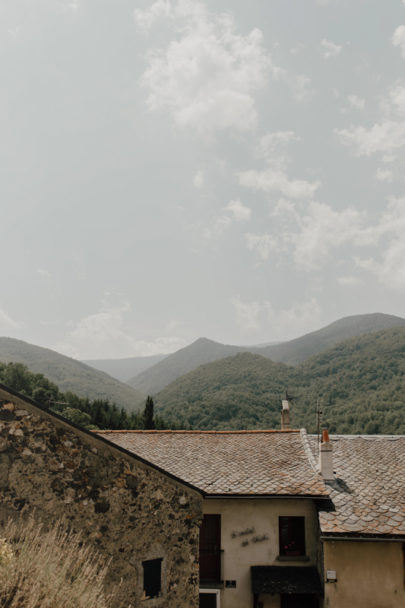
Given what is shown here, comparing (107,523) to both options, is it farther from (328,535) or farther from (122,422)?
(122,422)

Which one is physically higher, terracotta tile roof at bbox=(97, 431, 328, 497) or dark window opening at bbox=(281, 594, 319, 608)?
terracotta tile roof at bbox=(97, 431, 328, 497)

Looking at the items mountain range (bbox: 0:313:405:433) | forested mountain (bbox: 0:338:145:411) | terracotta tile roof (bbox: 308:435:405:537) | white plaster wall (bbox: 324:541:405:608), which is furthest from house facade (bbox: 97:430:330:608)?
forested mountain (bbox: 0:338:145:411)

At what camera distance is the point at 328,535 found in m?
10.7

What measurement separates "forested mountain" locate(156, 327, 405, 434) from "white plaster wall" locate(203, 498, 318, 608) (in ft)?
156

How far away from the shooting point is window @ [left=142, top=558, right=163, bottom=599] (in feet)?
24.7

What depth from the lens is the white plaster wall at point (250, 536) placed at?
1233 centimetres

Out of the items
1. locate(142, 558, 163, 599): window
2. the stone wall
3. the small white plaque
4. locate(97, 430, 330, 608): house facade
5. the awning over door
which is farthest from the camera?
locate(97, 430, 330, 608): house facade

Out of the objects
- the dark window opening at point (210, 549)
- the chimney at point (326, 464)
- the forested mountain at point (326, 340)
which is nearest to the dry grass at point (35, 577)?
the dark window opening at point (210, 549)

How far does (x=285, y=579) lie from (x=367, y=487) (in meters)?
3.99

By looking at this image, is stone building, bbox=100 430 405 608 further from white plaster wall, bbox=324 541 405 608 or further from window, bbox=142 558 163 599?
window, bbox=142 558 163 599

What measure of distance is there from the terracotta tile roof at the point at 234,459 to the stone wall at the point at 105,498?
4421 mm

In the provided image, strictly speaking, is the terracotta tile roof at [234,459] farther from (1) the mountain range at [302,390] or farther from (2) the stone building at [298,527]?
(1) the mountain range at [302,390]

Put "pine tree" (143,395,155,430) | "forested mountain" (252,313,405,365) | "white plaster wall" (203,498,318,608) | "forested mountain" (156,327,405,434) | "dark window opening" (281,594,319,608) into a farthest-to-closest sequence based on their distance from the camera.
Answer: "forested mountain" (252,313,405,365) < "forested mountain" (156,327,405,434) < "pine tree" (143,395,155,430) < "white plaster wall" (203,498,318,608) < "dark window opening" (281,594,319,608)

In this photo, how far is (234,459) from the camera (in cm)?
1484
